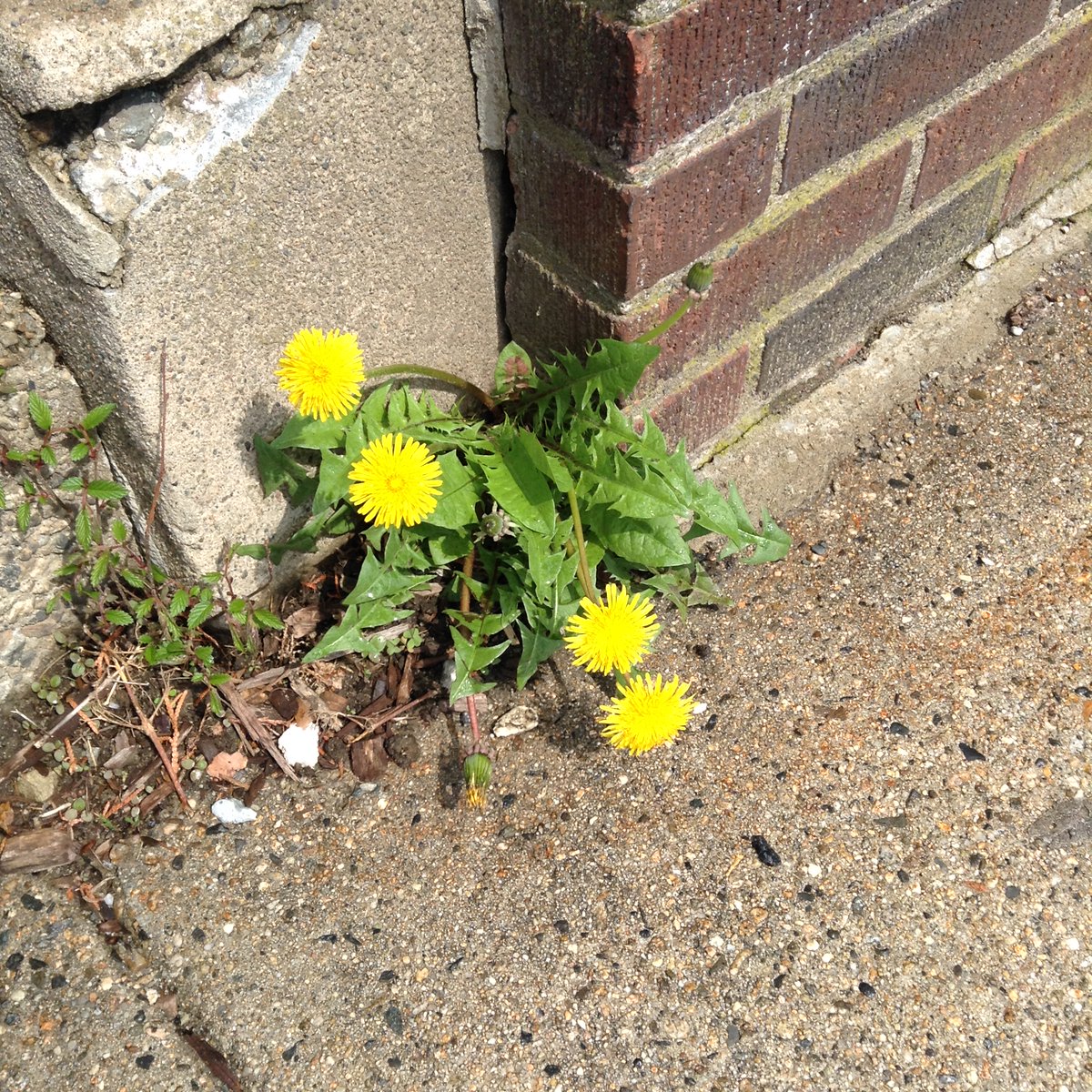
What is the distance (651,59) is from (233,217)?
2.04ft

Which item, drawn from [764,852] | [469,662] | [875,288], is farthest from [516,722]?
[875,288]

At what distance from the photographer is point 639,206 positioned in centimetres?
162

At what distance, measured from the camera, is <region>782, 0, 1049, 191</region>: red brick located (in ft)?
5.96

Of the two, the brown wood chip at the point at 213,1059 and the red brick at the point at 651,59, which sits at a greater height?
the red brick at the point at 651,59

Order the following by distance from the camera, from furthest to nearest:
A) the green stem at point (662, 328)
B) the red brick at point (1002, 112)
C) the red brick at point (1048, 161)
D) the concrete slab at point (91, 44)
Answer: the red brick at point (1048, 161), the red brick at point (1002, 112), the green stem at point (662, 328), the concrete slab at point (91, 44)

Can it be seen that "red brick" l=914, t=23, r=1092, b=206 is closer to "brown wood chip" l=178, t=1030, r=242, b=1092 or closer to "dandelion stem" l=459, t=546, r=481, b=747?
"dandelion stem" l=459, t=546, r=481, b=747

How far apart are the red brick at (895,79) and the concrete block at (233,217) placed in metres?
0.55

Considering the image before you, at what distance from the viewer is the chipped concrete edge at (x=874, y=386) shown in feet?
7.43

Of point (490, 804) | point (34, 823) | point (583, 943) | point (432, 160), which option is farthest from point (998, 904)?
point (34, 823)

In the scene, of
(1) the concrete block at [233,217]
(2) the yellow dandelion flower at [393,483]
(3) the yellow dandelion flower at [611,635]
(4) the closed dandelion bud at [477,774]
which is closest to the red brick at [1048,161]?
(1) the concrete block at [233,217]

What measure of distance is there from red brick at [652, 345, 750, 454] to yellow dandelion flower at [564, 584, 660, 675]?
51 cm

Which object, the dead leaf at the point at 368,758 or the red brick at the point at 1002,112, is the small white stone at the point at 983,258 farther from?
the dead leaf at the point at 368,758

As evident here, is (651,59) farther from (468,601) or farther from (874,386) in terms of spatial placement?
(874,386)

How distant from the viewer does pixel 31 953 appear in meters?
1.72
